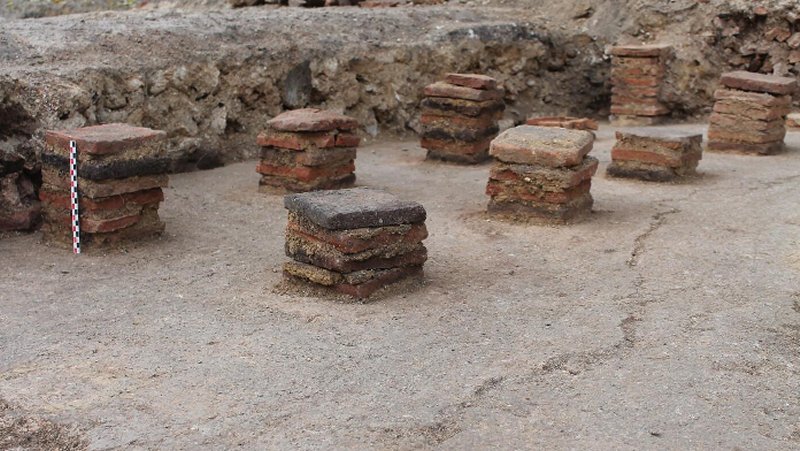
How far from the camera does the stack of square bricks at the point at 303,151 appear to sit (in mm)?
8570

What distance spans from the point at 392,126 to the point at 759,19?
6048 millimetres

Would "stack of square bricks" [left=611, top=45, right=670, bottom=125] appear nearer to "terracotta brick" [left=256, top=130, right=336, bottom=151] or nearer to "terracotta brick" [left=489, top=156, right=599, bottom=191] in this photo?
"terracotta brick" [left=489, top=156, right=599, bottom=191]

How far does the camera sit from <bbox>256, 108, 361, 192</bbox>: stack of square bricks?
857 centimetres

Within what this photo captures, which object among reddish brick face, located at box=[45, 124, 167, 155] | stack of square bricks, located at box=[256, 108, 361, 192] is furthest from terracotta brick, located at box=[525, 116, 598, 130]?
reddish brick face, located at box=[45, 124, 167, 155]

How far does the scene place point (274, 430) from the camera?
386 centimetres

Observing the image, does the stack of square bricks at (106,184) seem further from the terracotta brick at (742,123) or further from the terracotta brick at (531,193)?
the terracotta brick at (742,123)

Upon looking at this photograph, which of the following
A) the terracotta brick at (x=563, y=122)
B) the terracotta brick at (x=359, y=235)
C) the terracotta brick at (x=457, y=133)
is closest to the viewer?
the terracotta brick at (x=359, y=235)

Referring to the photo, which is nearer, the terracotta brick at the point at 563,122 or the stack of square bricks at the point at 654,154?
the stack of square bricks at the point at 654,154

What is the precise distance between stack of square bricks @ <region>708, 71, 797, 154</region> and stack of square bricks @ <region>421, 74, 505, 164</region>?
288 cm

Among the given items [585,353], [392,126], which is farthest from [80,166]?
[392,126]

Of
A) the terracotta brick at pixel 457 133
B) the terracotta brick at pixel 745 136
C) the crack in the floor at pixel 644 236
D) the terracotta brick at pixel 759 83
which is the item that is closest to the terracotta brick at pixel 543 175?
the crack in the floor at pixel 644 236

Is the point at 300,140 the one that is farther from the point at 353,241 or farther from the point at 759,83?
the point at 759,83

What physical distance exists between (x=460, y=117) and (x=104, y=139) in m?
4.88

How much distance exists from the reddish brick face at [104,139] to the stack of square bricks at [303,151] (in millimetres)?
1792
